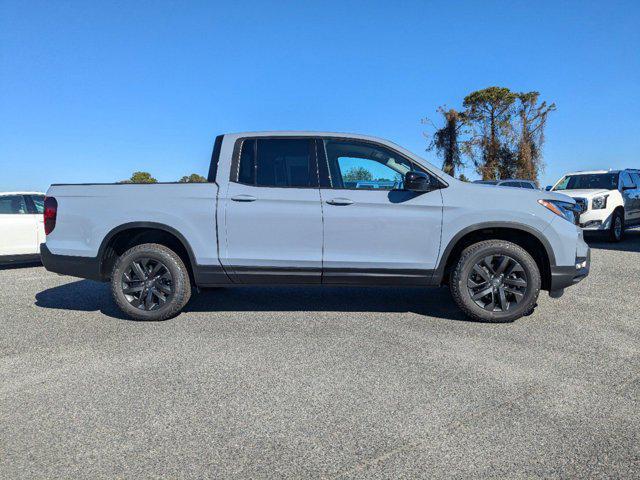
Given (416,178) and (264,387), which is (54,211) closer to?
(264,387)

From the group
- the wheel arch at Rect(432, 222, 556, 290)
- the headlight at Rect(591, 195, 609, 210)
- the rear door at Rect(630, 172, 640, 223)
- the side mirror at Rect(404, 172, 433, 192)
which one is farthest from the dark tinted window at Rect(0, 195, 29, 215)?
the rear door at Rect(630, 172, 640, 223)

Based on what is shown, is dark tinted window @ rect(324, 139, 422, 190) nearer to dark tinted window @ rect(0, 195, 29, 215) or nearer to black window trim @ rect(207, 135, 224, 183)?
black window trim @ rect(207, 135, 224, 183)

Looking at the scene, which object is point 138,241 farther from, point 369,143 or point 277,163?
point 369,143

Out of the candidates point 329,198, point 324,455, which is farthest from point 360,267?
point 324,455

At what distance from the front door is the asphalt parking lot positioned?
19.6 inches

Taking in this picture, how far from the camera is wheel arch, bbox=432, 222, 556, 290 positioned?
429 cm

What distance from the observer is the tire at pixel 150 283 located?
4.45 m

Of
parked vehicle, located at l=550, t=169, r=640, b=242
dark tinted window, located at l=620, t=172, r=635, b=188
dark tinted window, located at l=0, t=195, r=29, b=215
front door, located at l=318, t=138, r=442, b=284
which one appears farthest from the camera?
dark tinted window, located at l=620, t=172, r=635, b=188

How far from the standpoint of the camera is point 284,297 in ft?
18.0

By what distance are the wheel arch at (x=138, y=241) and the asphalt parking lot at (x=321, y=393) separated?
0.60 meters

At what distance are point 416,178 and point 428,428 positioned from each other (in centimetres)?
245

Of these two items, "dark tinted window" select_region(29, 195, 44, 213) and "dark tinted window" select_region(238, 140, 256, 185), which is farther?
"dark tinted window" select_region(29, 195, 44, 213)

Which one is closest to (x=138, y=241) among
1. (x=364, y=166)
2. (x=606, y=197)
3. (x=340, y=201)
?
(x=340, y=201)

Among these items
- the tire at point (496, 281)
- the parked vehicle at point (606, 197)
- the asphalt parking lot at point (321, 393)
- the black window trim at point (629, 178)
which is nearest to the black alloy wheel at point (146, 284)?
the asphalt parking lot at point (321, 393)
